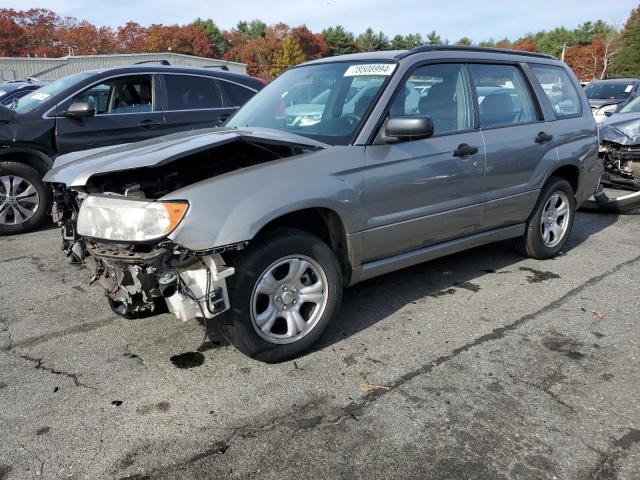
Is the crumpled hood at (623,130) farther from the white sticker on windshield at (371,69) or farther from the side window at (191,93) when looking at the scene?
the side window at (191,93)

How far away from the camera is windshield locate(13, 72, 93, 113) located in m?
6.28

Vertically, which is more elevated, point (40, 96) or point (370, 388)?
point (40, 96)

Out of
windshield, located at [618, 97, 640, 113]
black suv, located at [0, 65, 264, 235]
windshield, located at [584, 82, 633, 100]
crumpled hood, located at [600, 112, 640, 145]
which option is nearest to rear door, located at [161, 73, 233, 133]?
black suv, located at [0, 65, 264, 235]

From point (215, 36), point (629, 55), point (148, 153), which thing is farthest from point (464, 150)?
point (215, 36)

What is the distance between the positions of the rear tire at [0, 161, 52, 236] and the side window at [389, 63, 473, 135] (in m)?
4.27

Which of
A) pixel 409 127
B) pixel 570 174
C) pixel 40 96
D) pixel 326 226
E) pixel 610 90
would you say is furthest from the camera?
pixel 610 90

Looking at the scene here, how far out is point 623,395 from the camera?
9.45 ft

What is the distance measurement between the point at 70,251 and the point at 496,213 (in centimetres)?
323

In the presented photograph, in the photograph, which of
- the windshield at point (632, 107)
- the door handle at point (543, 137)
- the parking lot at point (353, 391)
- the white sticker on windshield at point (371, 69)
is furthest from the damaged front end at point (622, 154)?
the white sticker on windshield at point (371, 69)

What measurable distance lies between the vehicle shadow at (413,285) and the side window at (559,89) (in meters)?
1.38

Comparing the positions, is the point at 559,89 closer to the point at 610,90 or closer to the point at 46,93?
the point at 46,93

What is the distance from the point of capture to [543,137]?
4.68 metres

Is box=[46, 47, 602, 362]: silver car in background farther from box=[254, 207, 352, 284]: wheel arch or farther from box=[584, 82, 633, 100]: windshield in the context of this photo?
box=[584, 82, 633, 100]: windshield

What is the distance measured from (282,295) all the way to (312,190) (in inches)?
25.5
